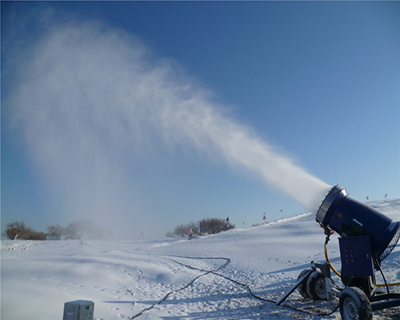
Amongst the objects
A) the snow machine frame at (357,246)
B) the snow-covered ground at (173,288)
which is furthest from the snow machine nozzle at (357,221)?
the snow-covered ground at (173,288)

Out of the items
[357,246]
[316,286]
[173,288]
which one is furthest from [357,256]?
[173,288]

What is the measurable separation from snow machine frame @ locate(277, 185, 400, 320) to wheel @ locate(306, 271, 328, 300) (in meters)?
0.39

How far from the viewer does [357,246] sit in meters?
6.68

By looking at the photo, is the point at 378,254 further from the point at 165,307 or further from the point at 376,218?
the point at 165,307

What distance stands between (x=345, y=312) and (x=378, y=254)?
177cm

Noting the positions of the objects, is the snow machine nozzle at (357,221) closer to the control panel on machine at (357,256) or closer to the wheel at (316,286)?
the control panel on machine at (357,256)

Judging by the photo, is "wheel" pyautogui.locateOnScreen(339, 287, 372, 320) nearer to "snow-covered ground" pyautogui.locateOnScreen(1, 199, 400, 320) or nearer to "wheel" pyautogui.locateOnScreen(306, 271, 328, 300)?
"snow-covered ground" pyautogui.locateOnScreen(1, 199, 400, 320)

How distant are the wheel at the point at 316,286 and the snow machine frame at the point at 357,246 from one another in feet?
1.29

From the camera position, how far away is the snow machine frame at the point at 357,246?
6.22 meters

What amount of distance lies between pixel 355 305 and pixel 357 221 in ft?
6.81

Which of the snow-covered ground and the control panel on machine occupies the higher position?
the control panel on machine

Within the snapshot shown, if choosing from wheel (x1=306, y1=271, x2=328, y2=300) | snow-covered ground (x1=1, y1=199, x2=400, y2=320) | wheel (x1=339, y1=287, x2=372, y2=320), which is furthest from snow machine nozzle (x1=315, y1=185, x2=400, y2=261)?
snow-covered ground (x1=1, y1=199, x2=400, y2=320)

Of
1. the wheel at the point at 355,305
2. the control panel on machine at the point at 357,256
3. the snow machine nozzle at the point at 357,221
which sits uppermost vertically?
the snow machine nozzle at the point at 357,221

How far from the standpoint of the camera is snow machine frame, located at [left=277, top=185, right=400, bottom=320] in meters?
6.22
